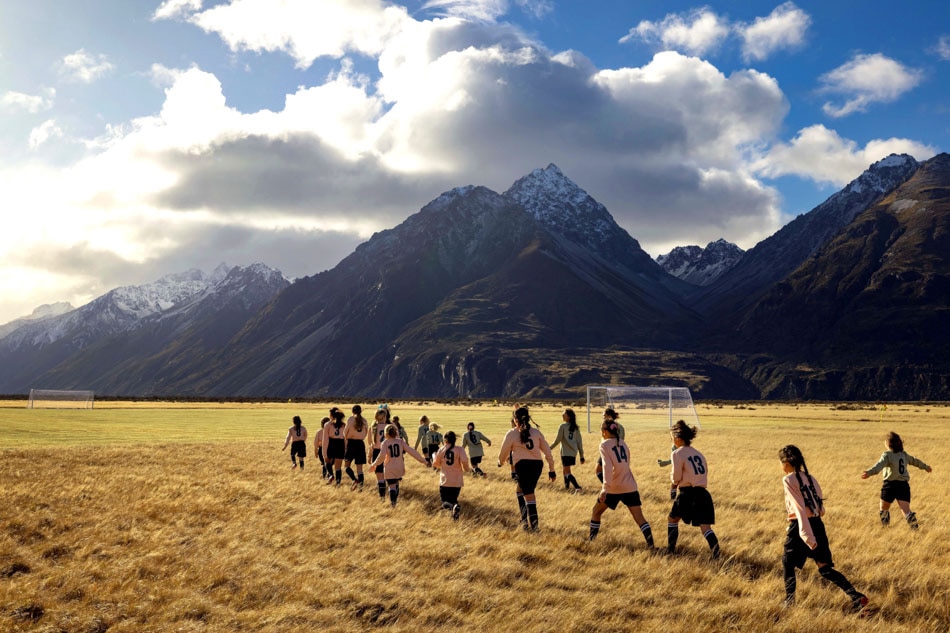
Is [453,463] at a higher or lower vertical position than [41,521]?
higher

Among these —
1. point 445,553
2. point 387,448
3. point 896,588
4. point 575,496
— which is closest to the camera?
point 896,588

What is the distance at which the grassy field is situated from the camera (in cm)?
930

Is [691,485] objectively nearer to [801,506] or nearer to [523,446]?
[801,506]

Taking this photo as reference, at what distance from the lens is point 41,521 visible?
1456 cm

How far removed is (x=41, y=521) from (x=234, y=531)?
426 cm

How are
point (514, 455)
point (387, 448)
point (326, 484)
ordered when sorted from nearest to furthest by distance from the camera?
point (514, 455) → point (387, 448) → point (326, 484)

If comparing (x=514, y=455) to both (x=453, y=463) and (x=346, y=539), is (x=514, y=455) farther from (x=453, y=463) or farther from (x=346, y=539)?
(x=346, y=539)

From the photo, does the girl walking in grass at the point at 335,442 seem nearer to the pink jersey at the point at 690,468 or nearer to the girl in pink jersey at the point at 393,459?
the girl in pink jersey at the point at 393,459

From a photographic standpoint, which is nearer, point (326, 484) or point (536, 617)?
point (536, 617)

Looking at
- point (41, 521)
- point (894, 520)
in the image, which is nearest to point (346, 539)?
point (41, 521)

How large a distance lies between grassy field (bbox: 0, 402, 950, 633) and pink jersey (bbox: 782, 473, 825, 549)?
3.26 ft

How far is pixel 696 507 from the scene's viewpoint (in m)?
12.0

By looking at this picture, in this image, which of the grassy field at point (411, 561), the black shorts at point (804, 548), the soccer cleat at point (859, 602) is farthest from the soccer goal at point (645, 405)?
the soccer cleat at point (859, 602)

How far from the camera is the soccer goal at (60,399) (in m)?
98.3
